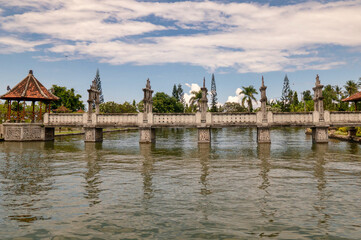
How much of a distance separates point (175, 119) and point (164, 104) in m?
61.6

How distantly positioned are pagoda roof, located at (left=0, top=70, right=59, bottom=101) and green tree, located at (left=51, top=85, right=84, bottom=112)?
39.0m

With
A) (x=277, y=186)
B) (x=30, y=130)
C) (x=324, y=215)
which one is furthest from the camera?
(x=30, y=130)

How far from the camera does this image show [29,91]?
36500 mm

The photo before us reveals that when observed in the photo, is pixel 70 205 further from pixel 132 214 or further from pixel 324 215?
pixel 324 215

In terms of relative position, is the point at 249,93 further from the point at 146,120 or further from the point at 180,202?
the point at 180,202

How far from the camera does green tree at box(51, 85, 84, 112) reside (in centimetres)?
7662

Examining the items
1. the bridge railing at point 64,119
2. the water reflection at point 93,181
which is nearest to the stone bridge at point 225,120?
the bridge railing at point 64,119

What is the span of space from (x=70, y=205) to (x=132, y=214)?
7.73ft

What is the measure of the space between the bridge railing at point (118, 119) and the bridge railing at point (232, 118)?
8972mm

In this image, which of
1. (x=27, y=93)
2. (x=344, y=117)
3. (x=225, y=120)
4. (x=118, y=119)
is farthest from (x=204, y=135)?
(x=27, y=93)

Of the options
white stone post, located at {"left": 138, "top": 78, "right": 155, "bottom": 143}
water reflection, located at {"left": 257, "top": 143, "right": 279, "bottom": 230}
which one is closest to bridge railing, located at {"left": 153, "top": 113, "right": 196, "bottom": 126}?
white stone post, located at {"left": 138, "top": 78, "right": 155, "bottom": 143}

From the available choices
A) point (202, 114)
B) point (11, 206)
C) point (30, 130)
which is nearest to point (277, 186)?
point (11, 206)

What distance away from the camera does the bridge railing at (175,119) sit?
1257 inches

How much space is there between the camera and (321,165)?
17625mm
